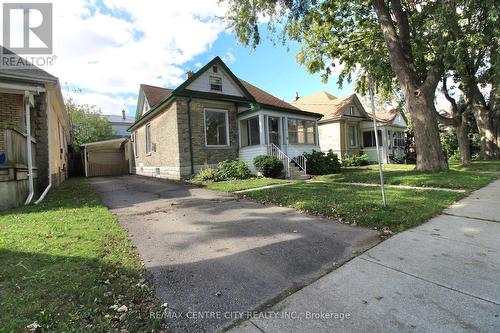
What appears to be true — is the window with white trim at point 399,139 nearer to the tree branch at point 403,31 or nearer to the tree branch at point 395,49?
the tree branch at point 403,31

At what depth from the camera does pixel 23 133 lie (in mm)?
7645

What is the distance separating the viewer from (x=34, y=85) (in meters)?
8.31

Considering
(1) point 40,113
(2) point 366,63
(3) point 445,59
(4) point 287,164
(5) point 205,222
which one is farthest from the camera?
(2) point 366,63

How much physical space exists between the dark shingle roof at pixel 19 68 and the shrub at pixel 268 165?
7.99 m

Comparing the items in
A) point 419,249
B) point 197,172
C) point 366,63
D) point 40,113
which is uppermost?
point 366,63

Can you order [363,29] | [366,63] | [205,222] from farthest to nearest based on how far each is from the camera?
[363,29], [366,63], [205,222]

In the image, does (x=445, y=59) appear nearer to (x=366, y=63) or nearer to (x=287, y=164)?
(x=366, y=63)

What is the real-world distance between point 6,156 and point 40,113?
12.0 feet

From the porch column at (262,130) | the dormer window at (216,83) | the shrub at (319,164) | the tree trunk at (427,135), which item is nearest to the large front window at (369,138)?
the shrub at (319,164)

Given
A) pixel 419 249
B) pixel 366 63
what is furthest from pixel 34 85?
pixel 366 63

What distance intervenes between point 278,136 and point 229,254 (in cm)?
1142

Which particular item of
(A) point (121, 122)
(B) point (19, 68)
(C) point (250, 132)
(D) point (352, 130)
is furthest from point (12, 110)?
(A) point (121, 122)

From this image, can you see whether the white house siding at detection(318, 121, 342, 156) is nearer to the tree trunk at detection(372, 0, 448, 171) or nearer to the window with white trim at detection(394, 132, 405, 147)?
the window with white trim at detection(394, 132, 405, 147)

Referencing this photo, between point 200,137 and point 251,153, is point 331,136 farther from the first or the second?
point 200,137
